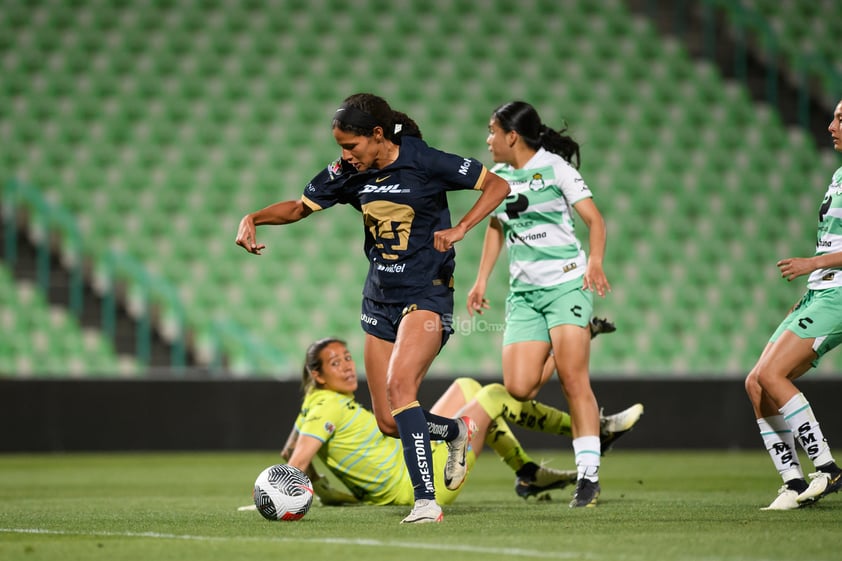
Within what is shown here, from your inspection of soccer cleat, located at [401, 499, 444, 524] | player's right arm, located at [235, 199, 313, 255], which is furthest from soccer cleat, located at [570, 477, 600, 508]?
player's right arm, located at [235, 199, 313, 255]

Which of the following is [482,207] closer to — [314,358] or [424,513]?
[424,513]

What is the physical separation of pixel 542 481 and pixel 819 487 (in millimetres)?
1584

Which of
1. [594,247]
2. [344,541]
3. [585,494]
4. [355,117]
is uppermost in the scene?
[355,117]

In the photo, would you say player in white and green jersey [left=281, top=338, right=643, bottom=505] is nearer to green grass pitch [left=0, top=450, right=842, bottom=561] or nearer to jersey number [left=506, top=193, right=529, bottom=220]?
green grass pitch [left=0, top=450, right=842, bottom=561]

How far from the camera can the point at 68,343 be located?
1328 centimetres

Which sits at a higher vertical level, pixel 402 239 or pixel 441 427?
pixel 402 239

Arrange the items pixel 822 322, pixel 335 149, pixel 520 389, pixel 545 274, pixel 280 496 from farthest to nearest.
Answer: pixel 335 149, pixel 545 274, pixel 520 389, pixel 822 322, pixel 280 496

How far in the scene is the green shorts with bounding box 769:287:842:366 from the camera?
5770 mm

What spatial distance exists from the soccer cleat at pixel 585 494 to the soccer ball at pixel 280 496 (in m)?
1.44

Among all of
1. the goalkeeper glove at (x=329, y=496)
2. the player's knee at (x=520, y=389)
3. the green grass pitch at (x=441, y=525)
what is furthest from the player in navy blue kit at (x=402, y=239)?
the goalkeeper glove at (x=329, y=496)

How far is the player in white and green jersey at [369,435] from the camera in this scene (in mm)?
6191

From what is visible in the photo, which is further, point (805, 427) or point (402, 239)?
point (805, 427)

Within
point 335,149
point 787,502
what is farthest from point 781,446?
point 335,149

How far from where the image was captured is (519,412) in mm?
6559
